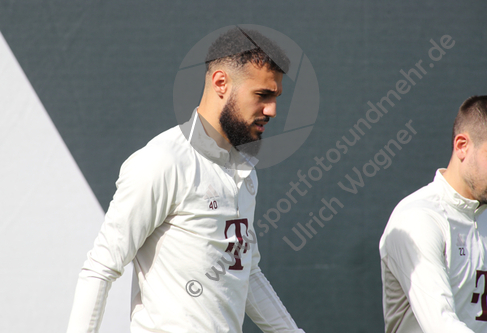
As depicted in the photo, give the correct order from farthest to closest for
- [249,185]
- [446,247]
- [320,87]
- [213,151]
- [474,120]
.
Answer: [320,87] → [474,120] → [446,247] → [249,185] → [213,151]

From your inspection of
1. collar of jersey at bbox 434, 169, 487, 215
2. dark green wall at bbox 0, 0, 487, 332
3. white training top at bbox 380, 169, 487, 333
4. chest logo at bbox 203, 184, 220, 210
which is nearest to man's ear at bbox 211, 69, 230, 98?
chest logo at bbox 203, 184, 220, 210

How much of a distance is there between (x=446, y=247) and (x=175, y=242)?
980 mm

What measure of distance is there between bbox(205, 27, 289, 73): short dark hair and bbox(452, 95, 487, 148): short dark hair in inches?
30.9

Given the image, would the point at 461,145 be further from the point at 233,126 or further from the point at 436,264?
the point at 233,126

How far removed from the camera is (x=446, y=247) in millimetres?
1586

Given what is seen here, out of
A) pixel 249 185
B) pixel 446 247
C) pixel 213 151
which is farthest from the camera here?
pixel 446 247

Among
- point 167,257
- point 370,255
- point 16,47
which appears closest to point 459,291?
point 167,257

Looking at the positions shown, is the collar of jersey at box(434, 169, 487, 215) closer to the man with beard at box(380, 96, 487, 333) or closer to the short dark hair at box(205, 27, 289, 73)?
the man with beard at box(380, 96, 487, 333)

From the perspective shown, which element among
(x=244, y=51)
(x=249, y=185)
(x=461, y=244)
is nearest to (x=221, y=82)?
(x=244, y=51)

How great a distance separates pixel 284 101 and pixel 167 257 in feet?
5.57

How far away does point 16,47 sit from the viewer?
2.66 m

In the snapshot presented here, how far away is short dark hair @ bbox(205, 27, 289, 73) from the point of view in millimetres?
1329

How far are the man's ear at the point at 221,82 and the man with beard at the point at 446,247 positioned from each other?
806mm

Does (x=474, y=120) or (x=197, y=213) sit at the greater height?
(x=474, y=120)
